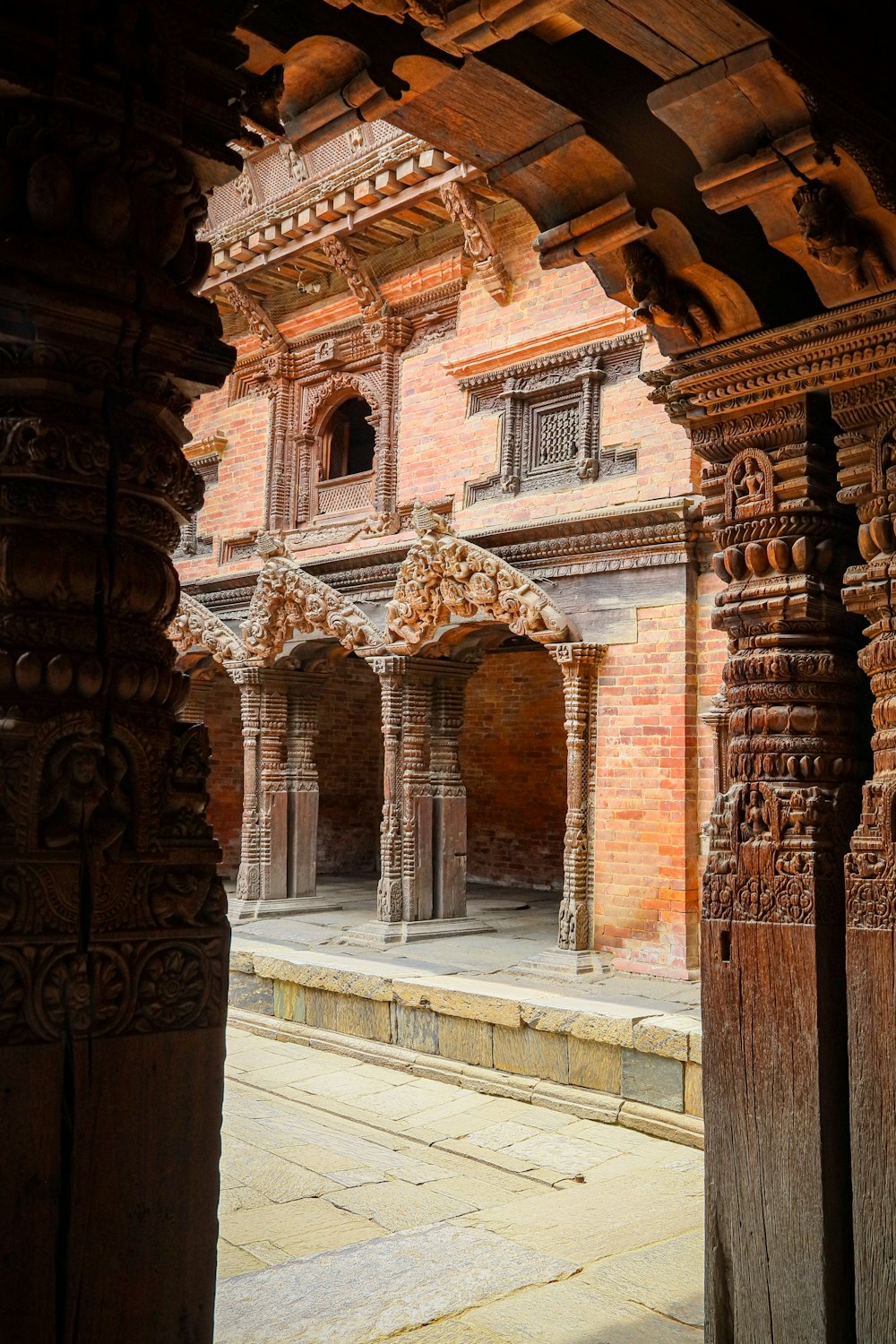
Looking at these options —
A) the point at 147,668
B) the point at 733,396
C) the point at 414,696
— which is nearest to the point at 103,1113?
the point at 147,668

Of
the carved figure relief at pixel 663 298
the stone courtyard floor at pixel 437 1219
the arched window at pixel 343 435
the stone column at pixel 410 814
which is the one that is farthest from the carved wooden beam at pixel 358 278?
the carved figure relief at pixel 663 298

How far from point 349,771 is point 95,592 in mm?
16364

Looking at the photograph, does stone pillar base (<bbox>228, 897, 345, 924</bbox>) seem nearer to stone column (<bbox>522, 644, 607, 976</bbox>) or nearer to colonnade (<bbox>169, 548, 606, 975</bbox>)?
colonnade (<bbox>169, 548, 606, 975</bbox>)

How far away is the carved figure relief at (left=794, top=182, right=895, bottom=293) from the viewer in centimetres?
A: 255

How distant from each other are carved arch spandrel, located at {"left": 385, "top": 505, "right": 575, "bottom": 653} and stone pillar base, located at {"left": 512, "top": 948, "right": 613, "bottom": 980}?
275 centimetres

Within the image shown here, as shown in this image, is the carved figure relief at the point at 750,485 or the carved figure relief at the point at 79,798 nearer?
the carved figure relief at the point at 79,798

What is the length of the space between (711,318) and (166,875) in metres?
2.29

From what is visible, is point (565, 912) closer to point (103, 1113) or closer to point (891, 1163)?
point (891, 1163)

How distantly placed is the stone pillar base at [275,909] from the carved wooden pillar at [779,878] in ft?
32.1

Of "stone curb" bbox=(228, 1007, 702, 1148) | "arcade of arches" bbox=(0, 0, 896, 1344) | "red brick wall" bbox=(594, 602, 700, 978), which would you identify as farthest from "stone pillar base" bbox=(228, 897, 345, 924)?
"arcade of arches" bbox=(0, 0, 896, 1344)

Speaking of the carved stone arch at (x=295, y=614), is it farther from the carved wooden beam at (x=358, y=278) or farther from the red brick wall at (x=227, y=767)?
the red brick wall at (x=227, y=767)

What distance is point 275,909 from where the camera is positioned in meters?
12.5

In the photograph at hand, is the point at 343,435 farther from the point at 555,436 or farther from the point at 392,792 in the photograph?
the point at 392,792

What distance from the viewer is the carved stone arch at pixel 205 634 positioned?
13.5 m
